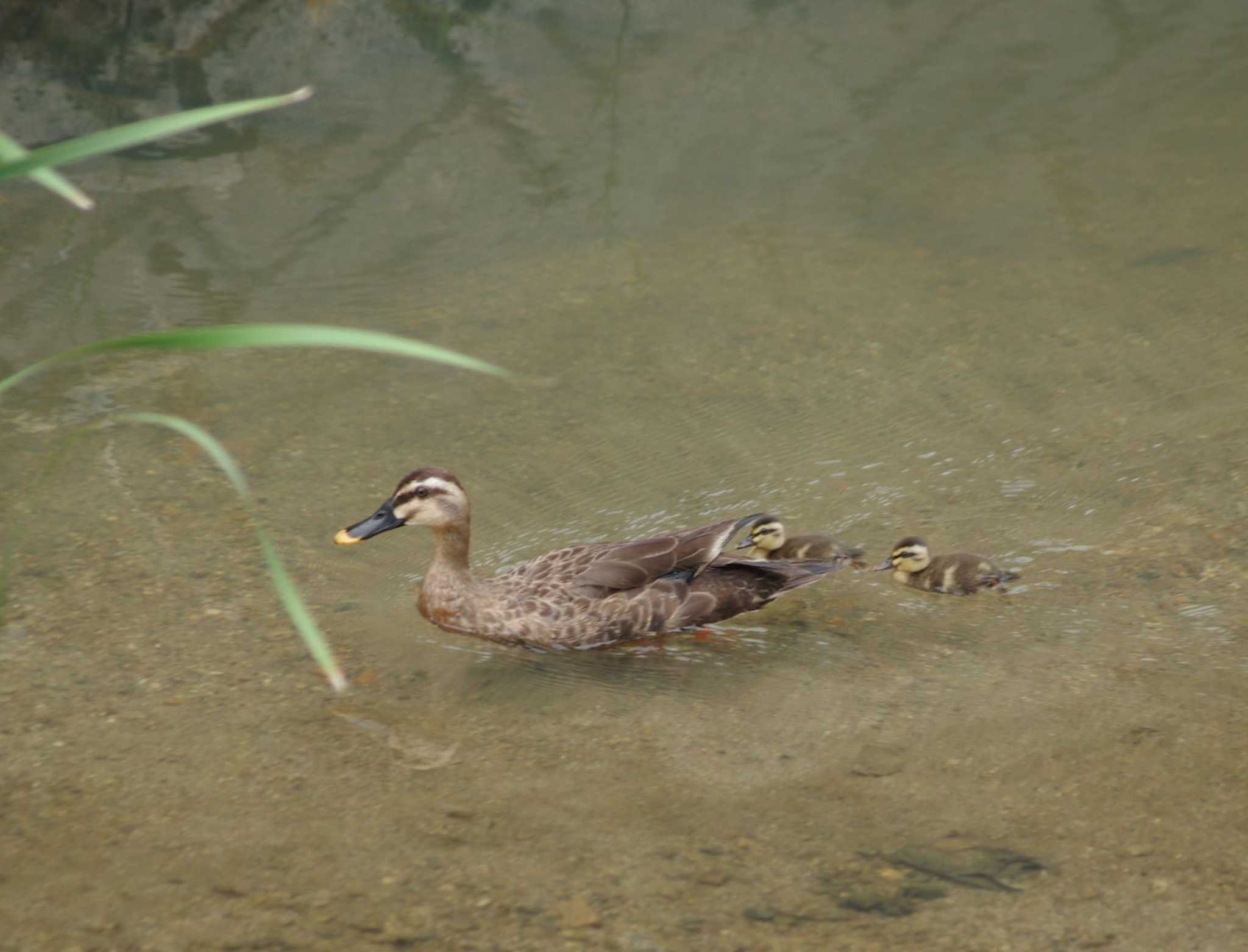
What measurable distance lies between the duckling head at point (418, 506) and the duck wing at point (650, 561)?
52cm

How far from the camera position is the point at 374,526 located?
210 inches

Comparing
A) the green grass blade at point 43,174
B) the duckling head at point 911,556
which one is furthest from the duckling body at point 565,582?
the green grass blade at point 43,174

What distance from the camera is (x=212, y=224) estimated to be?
8.55 m

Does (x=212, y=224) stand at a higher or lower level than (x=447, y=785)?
higher

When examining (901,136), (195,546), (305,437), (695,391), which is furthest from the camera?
(901,136)

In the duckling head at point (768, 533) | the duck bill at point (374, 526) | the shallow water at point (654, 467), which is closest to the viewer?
the shallow water at point (654, 467)

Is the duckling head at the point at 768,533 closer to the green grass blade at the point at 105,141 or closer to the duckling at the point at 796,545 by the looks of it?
the duckling at the point at 796,545

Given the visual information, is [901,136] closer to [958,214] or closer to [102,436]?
[958,214]

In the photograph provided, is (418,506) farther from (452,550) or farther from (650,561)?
(650,561)

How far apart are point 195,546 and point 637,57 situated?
6089mm

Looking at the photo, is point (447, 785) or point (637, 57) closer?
point (447, 785)

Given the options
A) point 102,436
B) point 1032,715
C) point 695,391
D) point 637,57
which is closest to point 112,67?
point 637,57

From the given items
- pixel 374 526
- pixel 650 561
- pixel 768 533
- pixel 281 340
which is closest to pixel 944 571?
pixel 768 533

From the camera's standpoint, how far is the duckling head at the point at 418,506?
5.31m
